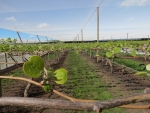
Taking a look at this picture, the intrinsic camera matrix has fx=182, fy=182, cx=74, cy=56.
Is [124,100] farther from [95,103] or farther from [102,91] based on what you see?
[102,91]

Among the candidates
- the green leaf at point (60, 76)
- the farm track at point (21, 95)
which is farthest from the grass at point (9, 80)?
the green leaf at point (60, 76)

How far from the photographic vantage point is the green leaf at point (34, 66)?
496 millimetres

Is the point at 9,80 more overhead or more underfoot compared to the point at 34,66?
more underfoot

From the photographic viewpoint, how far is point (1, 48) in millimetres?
7309

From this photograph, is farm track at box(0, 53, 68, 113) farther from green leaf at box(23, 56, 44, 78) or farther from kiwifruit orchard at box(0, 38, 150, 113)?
green leaf at box(23, 56, 44, 78)

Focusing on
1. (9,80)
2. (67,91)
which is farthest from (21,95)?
(9,80)

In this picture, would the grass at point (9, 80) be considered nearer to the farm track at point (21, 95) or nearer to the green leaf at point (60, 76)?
the farm track at point (21, 95)

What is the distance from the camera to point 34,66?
510mm

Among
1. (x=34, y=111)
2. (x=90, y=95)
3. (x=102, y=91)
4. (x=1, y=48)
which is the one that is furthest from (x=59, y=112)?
(x=1, y=48)

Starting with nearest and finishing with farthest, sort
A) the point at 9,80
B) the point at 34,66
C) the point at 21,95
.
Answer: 1. the point at 34,66
2. the point at 21,95
3. the point at 9,80

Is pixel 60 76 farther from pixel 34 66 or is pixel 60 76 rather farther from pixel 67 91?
pixel 67 91

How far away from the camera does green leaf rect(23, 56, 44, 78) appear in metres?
0.50

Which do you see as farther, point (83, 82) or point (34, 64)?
point (83, 82)

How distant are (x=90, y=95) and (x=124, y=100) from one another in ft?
16.1
